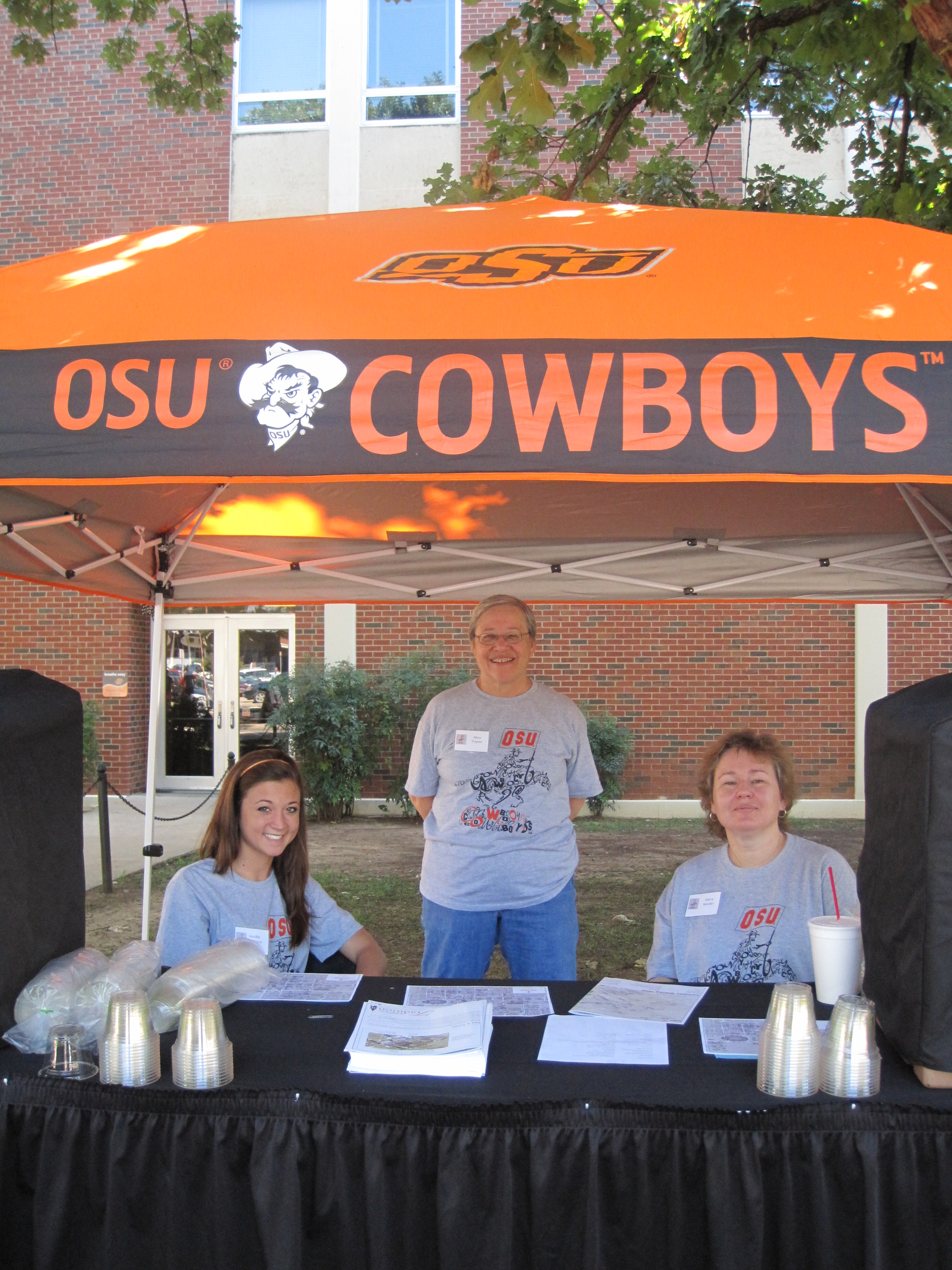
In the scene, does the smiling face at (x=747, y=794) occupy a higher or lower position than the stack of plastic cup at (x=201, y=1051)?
higher

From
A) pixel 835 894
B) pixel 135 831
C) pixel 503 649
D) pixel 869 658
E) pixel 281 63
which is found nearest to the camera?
pixel 835 894

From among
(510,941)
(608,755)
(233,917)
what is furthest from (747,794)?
(608,755)

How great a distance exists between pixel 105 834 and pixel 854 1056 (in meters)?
6.22

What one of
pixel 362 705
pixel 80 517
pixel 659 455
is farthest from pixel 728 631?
pixel 659 455

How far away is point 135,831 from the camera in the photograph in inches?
371

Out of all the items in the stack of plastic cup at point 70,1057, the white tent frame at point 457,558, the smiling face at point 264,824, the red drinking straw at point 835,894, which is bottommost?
the stack of plastic cup at point 70,1057

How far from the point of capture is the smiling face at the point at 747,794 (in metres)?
2.63

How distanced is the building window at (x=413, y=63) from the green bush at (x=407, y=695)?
5826 mm

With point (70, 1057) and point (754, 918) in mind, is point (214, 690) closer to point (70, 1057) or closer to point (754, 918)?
point (754, 918)

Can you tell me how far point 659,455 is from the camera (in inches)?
68.4

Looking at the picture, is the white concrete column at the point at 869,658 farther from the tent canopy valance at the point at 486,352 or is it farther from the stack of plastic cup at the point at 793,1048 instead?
the stack of plastic cup at the point at 793,1048

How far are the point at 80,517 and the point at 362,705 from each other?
256 inches

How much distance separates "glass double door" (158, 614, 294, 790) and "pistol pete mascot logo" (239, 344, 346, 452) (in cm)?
937

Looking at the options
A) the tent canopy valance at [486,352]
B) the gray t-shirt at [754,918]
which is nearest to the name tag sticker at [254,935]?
the gray t-shirt at [754,918]
